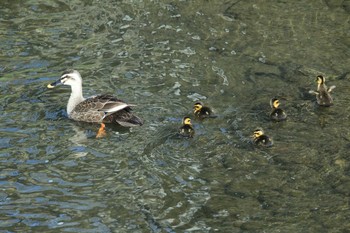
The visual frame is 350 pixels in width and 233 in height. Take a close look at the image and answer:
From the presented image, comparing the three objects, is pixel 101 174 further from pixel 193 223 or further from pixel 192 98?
pixel 192 98

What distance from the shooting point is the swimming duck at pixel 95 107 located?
11.6m

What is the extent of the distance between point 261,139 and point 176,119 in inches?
62.1

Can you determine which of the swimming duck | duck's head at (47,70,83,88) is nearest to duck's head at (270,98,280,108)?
the swimming duck

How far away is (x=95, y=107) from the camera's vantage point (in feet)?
39.2

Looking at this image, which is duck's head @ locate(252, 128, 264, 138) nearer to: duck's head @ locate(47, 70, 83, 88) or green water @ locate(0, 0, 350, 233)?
green water @ locate(0, 0, 350, 233)

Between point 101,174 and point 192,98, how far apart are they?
2.81 metres

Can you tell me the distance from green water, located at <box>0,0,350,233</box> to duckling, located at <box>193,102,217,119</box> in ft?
0.52

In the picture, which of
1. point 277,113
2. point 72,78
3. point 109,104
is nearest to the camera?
point 277,113

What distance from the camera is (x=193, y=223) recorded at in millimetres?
8914

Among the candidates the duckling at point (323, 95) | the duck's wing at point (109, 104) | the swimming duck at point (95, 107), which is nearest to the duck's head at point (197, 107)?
the swimming duck at point (95, 107)

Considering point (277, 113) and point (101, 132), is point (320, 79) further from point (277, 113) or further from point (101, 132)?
point (101, 132)

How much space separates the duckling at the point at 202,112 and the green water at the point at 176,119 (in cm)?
16

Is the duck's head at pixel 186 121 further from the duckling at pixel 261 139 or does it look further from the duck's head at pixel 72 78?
the duck's head at pixel 72 78

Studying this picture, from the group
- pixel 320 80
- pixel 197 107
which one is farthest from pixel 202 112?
pixel 320 80
